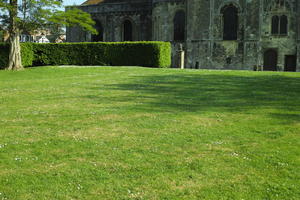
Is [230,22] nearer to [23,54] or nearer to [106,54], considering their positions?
[106,54]

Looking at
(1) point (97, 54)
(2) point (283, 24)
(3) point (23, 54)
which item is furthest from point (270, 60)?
(3) point (23, 54)

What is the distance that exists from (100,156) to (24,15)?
25.2 metres

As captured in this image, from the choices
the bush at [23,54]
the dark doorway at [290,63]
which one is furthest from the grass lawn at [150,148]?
the dark doorway at [290,63]

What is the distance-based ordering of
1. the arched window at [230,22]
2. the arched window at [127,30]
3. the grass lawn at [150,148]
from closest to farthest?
the grass lawn at [150,148], the arched window at [230,22], the arched window at [127,30]

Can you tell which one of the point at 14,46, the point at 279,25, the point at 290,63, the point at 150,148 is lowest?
the point at 150,148

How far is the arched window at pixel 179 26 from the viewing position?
38.1m

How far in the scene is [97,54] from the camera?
2939 centimetres

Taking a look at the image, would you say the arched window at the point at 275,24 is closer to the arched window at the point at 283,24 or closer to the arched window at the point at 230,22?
the arched window at the point at 283,24

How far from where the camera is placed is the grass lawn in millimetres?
4301

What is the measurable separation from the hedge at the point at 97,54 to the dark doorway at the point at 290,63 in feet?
42.4

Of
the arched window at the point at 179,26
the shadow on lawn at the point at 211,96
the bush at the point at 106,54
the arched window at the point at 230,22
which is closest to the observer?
the shadow on lawn at the point at 211,96

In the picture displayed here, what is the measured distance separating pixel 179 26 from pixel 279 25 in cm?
1081

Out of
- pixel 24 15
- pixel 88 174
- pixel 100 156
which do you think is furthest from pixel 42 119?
pixel 24 15

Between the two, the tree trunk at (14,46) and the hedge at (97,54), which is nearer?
the tree trunk at (14,46)
